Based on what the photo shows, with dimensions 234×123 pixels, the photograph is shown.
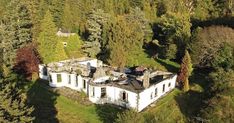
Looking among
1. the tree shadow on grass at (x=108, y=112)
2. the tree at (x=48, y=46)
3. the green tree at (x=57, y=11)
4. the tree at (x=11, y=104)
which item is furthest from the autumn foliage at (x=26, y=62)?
the green tree at (x=57, y=11)

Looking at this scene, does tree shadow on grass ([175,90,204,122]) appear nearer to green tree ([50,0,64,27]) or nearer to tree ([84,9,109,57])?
tree ([84,9,109,57])

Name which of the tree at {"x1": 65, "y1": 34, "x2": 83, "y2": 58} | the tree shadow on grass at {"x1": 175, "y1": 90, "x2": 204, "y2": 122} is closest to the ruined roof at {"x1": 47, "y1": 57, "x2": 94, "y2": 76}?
the tree at {"x1": 65, "y1": 34, "x2": 83, "y2": 58}

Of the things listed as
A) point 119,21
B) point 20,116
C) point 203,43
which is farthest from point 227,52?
point 20,116

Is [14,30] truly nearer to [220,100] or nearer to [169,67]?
[169,67]

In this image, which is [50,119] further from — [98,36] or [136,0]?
[136,0]

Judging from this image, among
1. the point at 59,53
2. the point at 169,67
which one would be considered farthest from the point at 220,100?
the point at 59,53

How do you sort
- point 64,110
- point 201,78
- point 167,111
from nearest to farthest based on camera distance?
point 64,110, point 167,111, point 201,78
